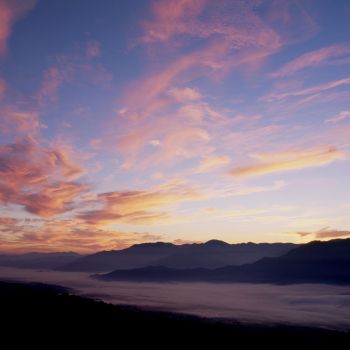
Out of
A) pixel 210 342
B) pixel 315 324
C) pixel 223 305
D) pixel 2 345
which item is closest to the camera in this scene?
pixel 2 345

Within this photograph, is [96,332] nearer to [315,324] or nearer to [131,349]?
[131,349]

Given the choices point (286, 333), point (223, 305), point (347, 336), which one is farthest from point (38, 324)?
point (223, 305)

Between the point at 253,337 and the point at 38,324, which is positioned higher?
the point at 38,324

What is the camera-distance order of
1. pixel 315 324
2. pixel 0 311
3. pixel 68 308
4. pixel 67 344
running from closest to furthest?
pixel 67 344
pixel 0 311
pixel 68 308
pixel 315 324

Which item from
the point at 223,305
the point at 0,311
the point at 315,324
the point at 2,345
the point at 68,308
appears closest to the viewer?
the point at 2,345

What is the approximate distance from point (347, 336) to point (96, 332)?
185 ft

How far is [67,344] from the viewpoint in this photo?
48.2 meters

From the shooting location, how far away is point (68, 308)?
283 feet

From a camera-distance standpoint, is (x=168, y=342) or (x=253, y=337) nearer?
(x=168, y=342)

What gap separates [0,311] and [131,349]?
3263 centimetres

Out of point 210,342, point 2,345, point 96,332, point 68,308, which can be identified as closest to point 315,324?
point 210,342

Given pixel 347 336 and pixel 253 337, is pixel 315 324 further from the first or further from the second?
pixel 253 337

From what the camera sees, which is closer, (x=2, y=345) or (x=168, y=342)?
(x=2, y=345)

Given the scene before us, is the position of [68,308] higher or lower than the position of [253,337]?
higher
